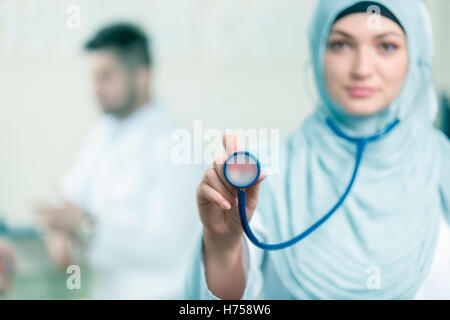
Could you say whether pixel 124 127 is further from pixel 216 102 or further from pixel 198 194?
pixel 198 194

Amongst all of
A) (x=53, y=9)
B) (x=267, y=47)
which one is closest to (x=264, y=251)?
(x=267, y=47)

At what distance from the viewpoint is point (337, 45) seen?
33.6 inches

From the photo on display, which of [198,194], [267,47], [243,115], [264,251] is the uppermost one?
[267,47]

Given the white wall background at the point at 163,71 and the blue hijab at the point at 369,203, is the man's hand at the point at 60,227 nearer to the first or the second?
the white wall background at the point at 163,71

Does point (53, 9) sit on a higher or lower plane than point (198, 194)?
higher

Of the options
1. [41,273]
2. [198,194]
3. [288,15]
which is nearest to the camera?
[198,194]

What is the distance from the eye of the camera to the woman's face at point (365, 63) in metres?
0.84

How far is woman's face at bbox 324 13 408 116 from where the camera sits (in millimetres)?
835

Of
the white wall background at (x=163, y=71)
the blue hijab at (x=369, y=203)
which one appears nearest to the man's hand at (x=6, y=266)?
the white wall background at (x=163, y=71)

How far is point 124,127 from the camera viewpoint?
3.82 ft

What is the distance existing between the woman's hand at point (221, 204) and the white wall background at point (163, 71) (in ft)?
0.99

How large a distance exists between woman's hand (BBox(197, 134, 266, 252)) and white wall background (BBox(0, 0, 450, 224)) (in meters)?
0.30

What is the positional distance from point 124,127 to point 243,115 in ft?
1.06
